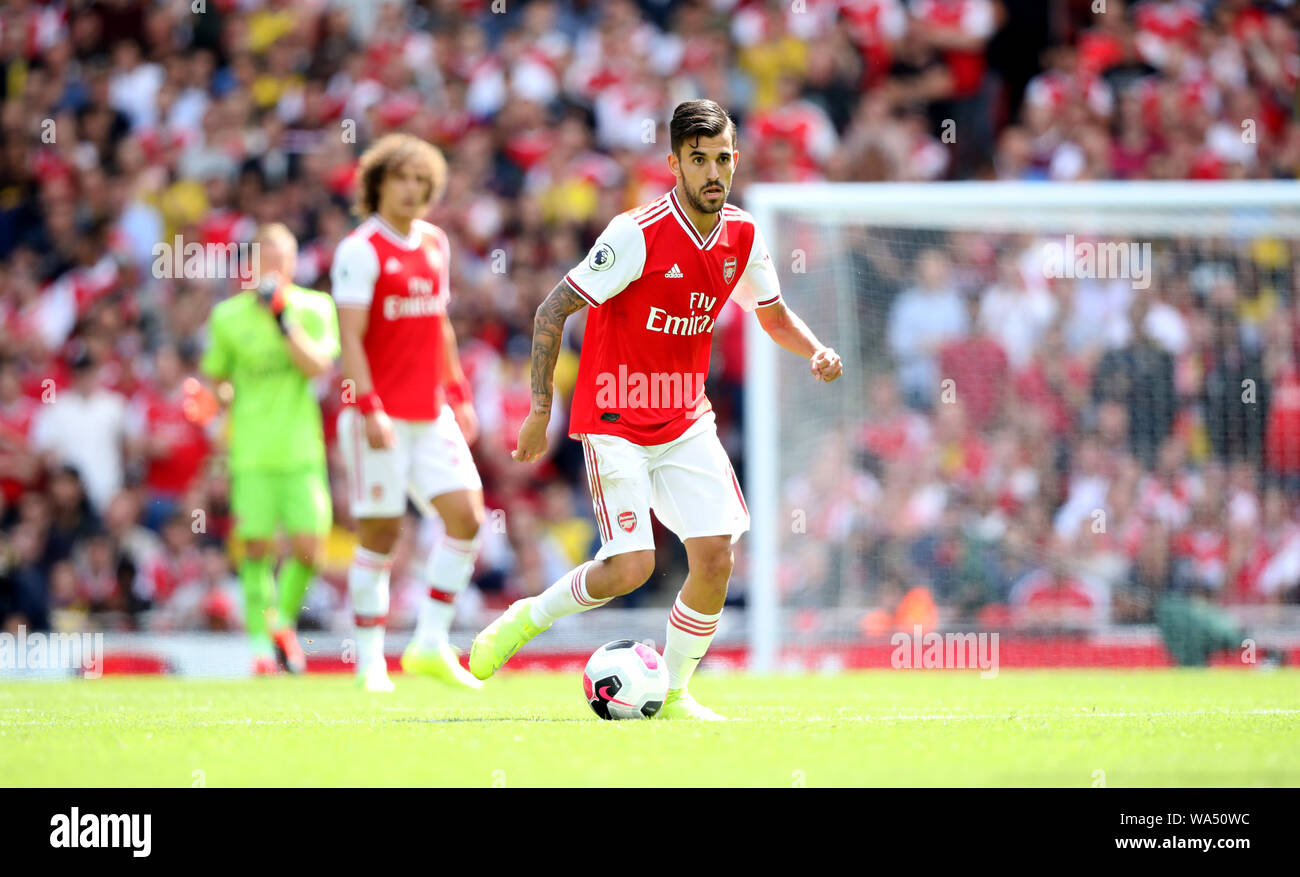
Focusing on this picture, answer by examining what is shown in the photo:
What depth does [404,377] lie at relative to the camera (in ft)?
28.3

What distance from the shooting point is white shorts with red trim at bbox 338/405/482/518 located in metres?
8.55

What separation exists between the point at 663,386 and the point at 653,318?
10.7 inches

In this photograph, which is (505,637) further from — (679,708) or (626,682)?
(679,708)

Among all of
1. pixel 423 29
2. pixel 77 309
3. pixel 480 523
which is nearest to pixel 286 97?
pixel 423 29

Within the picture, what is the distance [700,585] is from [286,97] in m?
11.2

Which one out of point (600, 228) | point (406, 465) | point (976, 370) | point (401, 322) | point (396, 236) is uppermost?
point (600, 228)

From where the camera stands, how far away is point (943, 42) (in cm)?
1570

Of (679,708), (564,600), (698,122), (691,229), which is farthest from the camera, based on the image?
(564,600)

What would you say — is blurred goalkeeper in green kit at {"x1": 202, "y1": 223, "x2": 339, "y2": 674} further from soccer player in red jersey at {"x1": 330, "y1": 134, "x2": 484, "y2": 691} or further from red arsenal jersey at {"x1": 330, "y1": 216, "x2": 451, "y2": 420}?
red arsenal jersey at {"x1": 330, "y1": 216, "x2": 451, "y2": 420}

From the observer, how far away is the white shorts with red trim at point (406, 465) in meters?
8.55

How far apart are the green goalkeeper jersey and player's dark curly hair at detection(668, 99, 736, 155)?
4627 mm

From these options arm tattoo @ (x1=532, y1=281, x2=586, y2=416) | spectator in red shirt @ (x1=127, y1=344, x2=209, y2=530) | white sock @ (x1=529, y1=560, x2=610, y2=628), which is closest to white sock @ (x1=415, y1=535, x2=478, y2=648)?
white sock @ (x1=529, y1=560, x2=610, y2=628)

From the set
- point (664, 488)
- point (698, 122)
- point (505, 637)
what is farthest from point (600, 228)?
point (698, 122)

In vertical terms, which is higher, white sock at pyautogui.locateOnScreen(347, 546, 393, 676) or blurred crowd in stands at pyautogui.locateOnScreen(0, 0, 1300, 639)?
blurred crowd in stands at pyautogui.locateOnScreen(0, 0, 1300, 639)
